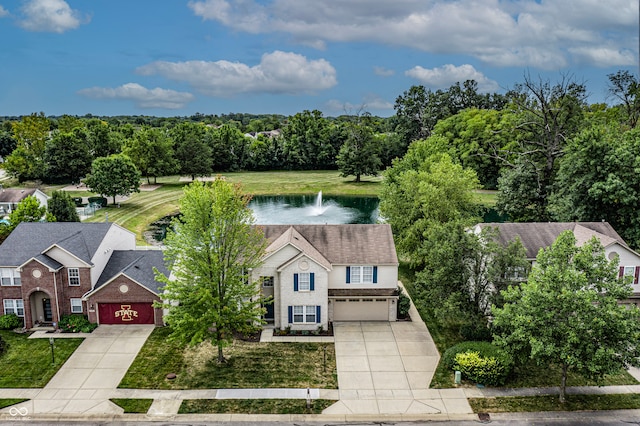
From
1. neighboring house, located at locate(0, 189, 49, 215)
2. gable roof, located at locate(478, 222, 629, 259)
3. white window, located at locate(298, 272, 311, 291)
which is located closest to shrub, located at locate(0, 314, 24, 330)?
white window, located at locate(298, 272, 311, 291)

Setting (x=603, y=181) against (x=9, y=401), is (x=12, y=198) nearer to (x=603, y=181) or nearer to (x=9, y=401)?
(x=9, y=401)

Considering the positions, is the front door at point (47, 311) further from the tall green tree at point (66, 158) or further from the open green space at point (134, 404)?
the tall green tree at point (66, 158)

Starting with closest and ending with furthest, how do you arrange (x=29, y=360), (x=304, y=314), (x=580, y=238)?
(x=29, y=360), (x=304, y=314), (x=580, y=238)

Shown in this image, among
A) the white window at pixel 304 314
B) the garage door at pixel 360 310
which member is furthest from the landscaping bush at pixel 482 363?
the white window at pixel 304 314

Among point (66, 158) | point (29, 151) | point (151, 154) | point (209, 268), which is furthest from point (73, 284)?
point (29, 151)

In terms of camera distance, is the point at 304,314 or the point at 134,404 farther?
the point at 304,314

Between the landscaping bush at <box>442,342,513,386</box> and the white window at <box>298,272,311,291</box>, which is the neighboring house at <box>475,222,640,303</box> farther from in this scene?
the white window at <box>298,272,311,291</box>

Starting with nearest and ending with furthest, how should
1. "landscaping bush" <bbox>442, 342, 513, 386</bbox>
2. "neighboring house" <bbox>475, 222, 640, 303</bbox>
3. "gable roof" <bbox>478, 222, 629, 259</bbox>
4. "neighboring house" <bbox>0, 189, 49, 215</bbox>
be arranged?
1. "landscaping bush" <bbox>442, 342, 513, 386</bbox>
2. "neighboring house" <bbox>475, 222, 640, 303</bbox>
3. "gable roof" <bbox>478, 222, 629, 259</bbox>
4. "neighboring house" <bbox>0, 189, 49, 215</bbox>
